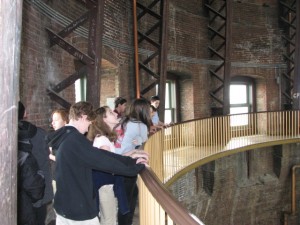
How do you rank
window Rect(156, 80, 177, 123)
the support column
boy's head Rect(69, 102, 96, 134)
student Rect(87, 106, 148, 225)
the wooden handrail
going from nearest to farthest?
the wooden handrail → boy's head Rect(69, 102, 96, 134) → student Rect(87, 106, 148, 225) → window Rect(156, 80, 177, 123) → the support column

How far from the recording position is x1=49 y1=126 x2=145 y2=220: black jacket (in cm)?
226

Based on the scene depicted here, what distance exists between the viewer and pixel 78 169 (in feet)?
7.52

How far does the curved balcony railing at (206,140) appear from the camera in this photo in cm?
524

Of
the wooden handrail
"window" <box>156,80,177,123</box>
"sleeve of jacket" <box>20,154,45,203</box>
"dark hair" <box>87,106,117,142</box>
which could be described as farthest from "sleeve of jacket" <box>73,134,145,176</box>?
"window" <box>156,80,177,123</box>

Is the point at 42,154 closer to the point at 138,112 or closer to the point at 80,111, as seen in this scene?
the point at 80,111

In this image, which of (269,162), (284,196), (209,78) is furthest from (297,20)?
(284,196)

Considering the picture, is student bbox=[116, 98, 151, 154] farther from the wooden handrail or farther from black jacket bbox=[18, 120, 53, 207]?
the wooden handrail

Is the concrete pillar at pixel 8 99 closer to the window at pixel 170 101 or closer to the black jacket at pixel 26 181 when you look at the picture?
the black jacket at pixel 26 181

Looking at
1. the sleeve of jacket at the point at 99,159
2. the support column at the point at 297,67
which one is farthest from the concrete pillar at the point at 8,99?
the support column at the point at 297,67

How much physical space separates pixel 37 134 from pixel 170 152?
531cm

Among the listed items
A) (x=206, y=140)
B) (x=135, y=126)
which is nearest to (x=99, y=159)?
(x=135, y=126)

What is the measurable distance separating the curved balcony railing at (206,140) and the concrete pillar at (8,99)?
1001 mm

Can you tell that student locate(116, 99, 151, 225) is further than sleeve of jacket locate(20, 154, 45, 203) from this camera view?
Yes

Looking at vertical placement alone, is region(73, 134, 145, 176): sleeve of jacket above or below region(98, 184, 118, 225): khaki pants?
above
